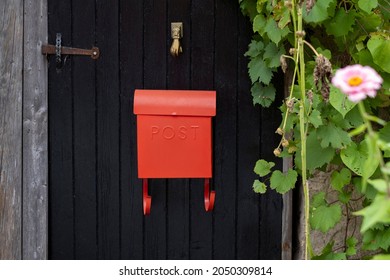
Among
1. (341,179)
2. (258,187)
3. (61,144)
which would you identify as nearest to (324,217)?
(341,179)

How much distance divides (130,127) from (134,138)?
49 mm

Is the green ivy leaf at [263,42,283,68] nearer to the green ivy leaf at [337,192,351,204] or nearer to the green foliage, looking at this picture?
the green ivy leaf at [337,192,351,204]

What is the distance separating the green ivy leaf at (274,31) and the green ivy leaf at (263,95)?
12.1 inches

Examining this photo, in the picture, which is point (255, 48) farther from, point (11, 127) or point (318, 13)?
point (11, 127)

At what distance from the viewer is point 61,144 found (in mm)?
2801

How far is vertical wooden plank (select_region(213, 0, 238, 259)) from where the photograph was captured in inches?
109

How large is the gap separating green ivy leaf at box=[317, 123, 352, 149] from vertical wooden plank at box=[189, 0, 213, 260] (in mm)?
583

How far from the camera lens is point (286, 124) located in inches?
99.2

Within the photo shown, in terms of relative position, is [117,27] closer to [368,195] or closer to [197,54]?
[197,54]

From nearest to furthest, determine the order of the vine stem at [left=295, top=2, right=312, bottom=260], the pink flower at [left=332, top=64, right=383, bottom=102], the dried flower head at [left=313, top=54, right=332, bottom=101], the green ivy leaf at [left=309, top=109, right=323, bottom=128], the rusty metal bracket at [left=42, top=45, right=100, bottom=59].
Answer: the pink flower at [left=332, top=64, right=383, bottom=102], the dried flower head at [left=313, top=54, right=332, bottom=101], the vine stem at [left=295, top=2, right=312, bottom=260], the green ivy leaf at [left=309, top=109, right=323, bottom=128], the rusty metal bracket at [left=42, top=45, right=100, bottom=59]

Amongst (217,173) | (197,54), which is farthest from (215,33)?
(217,173)

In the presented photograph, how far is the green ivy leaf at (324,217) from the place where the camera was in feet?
8.09

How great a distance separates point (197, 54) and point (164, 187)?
58cm

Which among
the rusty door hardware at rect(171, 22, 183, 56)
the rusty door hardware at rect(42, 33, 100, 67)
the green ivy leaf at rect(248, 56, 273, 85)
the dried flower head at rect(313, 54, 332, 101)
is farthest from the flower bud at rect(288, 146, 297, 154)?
the rusty door hardware at rect(42, 33, 100, 67)
